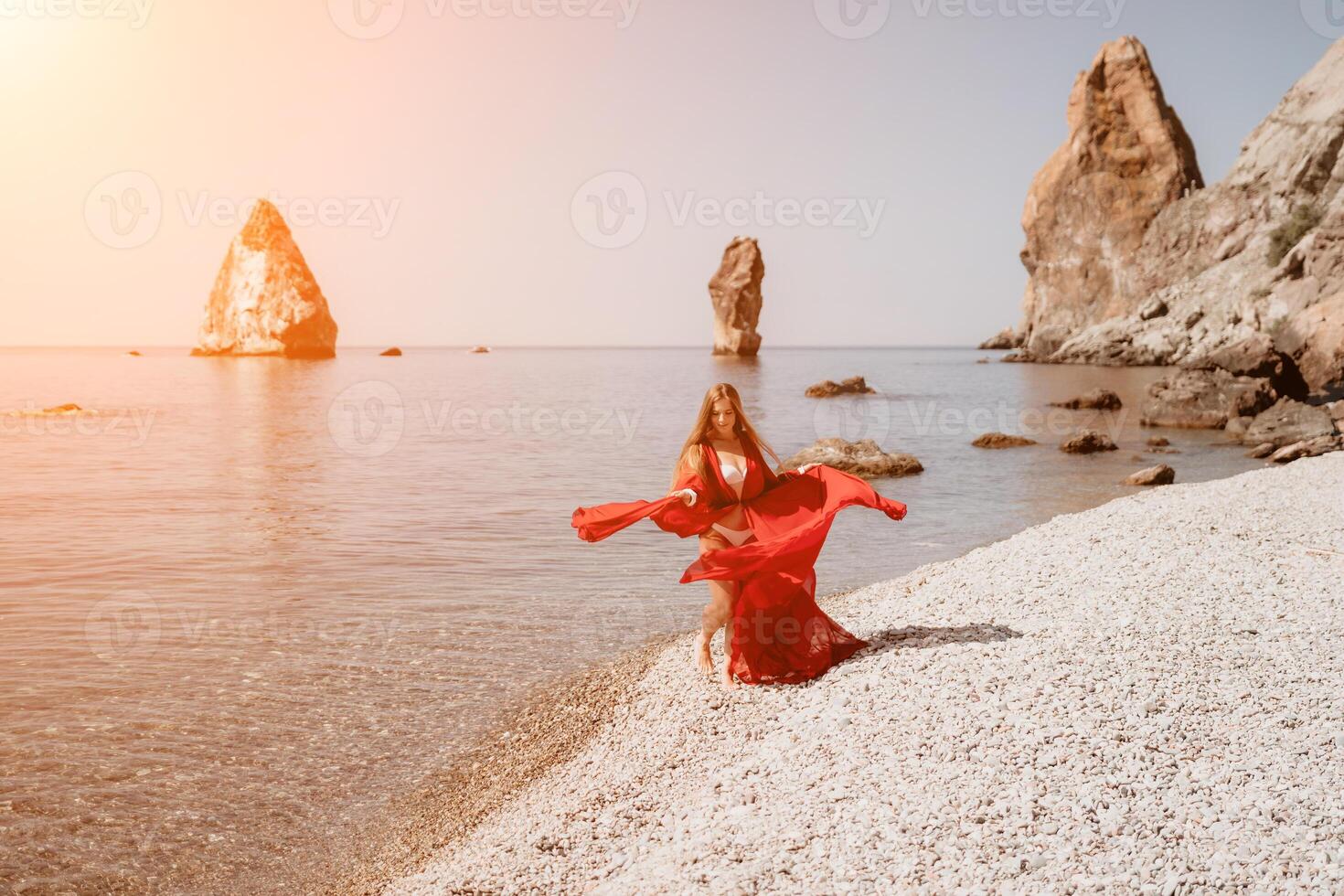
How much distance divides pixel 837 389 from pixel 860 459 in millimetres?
33550

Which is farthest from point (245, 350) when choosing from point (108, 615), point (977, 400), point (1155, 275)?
point (108, 615)

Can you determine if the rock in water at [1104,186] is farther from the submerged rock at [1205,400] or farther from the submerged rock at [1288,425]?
the submerged rock at [1288,425]

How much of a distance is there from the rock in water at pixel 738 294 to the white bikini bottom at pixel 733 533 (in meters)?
101

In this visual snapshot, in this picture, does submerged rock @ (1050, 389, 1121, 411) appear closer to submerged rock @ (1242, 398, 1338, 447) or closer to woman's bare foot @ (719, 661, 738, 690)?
submerged rock @ (1242, 398, 1338, 447)

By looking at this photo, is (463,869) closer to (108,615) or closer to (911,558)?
(108,615)

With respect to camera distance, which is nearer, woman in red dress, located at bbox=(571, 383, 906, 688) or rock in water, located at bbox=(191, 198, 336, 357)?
woman in red dress, located at bbox=(571, 383, 906, 688)

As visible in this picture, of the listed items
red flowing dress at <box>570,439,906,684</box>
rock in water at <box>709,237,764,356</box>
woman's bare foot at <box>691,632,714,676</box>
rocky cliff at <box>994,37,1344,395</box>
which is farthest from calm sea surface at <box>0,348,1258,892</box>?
rock in water at <box>709,237,764,356</box>

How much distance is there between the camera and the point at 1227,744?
202 inches

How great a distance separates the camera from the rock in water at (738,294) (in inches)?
4178

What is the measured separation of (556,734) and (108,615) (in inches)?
251

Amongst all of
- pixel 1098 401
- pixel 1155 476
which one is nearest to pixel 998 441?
pixel 1155 476

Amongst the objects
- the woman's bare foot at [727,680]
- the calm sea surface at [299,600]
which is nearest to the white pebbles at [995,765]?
the woman's bare foot at [727,680]

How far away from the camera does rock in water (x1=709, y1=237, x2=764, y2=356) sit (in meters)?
106

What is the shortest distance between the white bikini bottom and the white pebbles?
116cm
